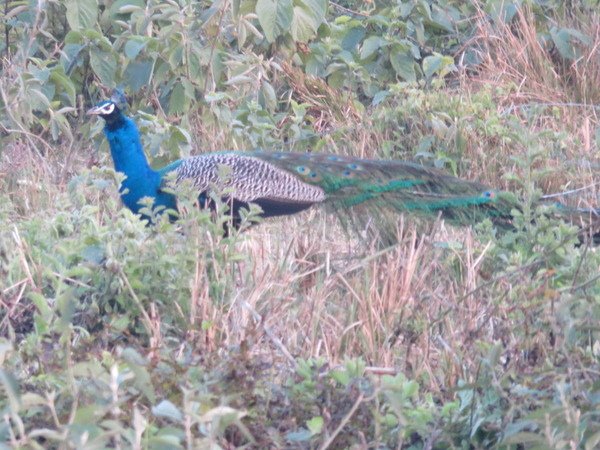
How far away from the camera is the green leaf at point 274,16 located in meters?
5.00

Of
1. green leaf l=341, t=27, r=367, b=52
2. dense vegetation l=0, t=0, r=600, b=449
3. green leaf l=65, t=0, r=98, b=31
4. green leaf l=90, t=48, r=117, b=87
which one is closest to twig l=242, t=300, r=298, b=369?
dense vegetation l=0, t=0, r=600, b=449

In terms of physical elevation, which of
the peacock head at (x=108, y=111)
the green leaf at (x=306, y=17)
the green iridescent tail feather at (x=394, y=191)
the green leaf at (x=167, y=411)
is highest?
the green leaf at (x=167, y=411)

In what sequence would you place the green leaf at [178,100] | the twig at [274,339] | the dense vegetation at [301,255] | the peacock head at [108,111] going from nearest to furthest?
the dense vegetation at [301,255] < the twig at [274,339] < the peacock head at [108,111] < the green leaf at [178,100]

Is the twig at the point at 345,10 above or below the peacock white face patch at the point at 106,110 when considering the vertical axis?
below

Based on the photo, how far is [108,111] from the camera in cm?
457

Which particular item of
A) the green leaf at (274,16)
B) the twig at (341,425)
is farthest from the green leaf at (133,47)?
the twig at (341,425)

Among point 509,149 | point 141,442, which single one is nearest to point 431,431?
point 141,442

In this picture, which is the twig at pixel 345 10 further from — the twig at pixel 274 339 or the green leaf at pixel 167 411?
the green leaf at pixel 167 411

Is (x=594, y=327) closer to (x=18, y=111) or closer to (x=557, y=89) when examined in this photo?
(x=18, y=111)

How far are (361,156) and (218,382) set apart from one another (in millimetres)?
2951

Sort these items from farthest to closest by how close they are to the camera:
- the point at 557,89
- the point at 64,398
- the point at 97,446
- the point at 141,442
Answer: the point at 557,89 < the point at 64,398 < the point at 141,442 < the point at 97,446

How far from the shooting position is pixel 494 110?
514 cm

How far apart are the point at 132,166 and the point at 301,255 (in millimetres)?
936

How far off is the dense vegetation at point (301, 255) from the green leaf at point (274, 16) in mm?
14
